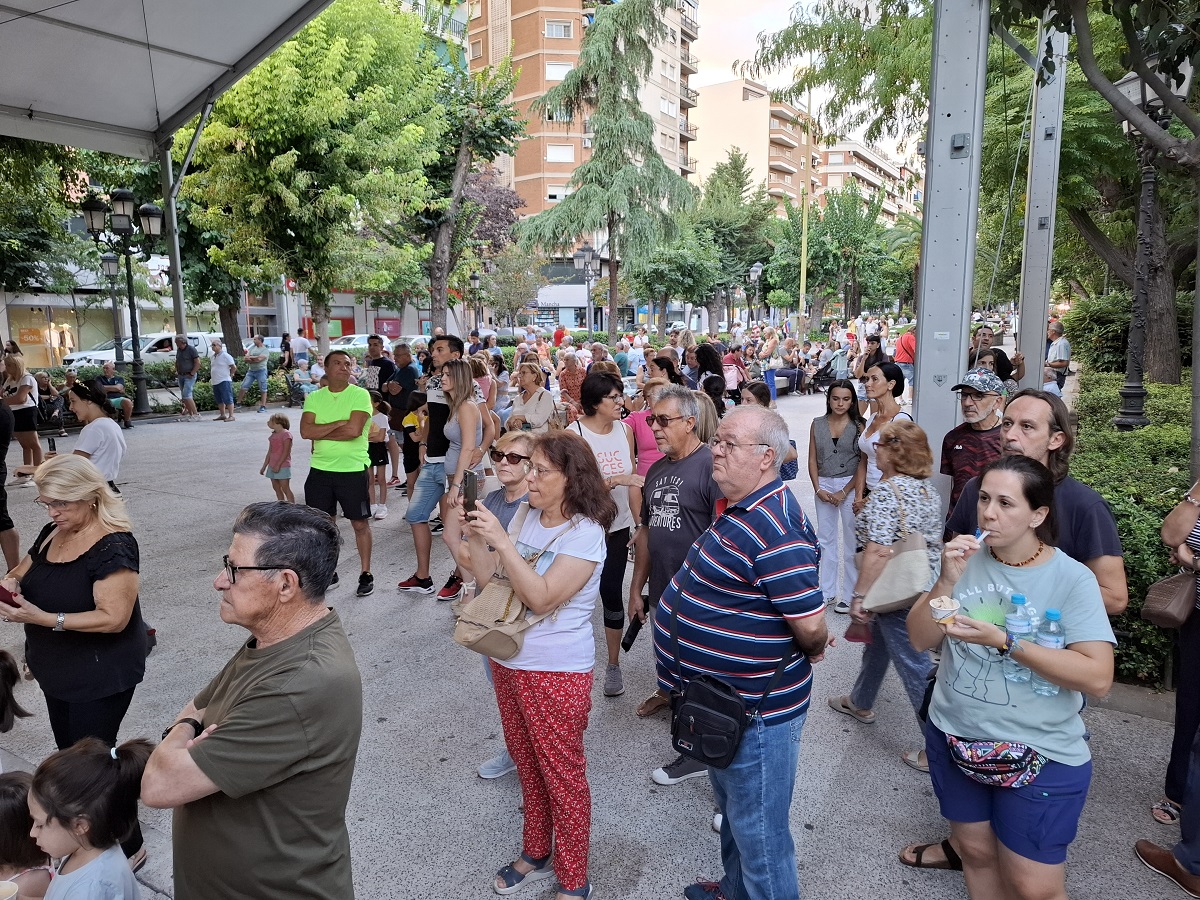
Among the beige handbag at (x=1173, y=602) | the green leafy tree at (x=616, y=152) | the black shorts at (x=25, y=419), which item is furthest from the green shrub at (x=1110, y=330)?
the black shorts at (x=25, y=419)

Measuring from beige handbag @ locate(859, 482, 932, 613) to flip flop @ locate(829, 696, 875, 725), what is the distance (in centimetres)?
100

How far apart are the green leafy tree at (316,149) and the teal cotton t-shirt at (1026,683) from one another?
16.6 metres

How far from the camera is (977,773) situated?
2258mm

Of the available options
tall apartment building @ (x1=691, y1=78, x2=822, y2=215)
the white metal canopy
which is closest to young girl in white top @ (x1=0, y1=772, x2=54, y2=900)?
the white metal canopy

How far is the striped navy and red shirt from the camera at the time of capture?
2258mm

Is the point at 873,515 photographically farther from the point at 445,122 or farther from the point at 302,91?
the point at 445,122

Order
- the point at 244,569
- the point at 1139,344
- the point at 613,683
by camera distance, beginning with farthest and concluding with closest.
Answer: the point at 1139,344 < the point at 613,683 < the point at 244,569

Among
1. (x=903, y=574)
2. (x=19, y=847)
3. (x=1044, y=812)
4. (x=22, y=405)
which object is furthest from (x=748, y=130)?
(x=19, y=847)

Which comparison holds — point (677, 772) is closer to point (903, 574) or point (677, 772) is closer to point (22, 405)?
point (903, 574)

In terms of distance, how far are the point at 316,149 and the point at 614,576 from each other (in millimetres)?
14791

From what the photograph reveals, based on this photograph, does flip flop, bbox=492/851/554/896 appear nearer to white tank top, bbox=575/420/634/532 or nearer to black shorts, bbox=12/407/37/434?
white tank top, bbox=575/420/634/532

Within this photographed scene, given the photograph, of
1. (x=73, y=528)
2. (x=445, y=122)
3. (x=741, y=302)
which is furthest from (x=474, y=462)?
(x=741, y=302)

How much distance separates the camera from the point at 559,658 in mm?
2736

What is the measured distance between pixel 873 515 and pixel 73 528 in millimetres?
3327
